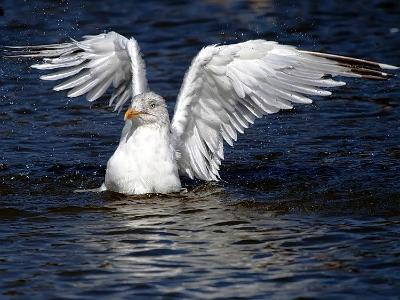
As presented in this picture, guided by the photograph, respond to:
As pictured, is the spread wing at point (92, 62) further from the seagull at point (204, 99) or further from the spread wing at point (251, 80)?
the spread wing at point (251, 80)

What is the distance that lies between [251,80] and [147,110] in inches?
33.3

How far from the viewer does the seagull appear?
26.1 ft

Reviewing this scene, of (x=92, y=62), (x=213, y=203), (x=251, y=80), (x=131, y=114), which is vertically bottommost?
(x=213, y=203)

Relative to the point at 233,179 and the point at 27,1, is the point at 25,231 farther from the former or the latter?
the point at 27,1

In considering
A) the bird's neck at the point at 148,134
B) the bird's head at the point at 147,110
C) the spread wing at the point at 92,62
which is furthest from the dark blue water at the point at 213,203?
the spread wing at the point at 92,62

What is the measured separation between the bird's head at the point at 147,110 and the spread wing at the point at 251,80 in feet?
0.53

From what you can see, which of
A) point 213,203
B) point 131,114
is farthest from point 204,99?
point 213,203

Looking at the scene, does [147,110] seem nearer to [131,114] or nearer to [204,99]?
[131,114]

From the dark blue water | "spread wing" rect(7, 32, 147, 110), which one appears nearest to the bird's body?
the dark blue water

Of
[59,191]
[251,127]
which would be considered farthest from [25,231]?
[251,127]

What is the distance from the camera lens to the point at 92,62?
8.93 meters

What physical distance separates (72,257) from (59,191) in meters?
1.84

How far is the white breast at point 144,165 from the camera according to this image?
8062 millimetres

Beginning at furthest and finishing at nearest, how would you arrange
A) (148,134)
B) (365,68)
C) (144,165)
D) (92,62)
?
(92,62) < (148,134) < (144,165) < (365,68)
